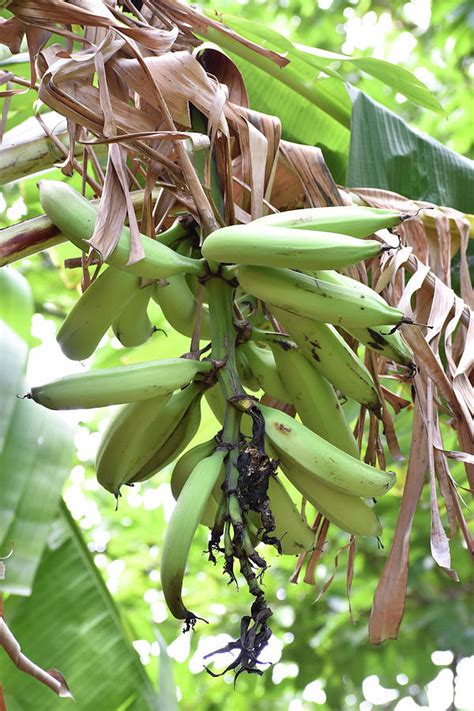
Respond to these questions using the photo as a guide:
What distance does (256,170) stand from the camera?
814 mm

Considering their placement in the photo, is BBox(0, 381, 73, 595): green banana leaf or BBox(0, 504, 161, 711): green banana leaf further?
BBox(0, 504, 161, 711): green banana leaf

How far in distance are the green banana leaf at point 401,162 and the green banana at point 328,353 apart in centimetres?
51

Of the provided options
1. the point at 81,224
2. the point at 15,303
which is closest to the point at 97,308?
the point at 81,224

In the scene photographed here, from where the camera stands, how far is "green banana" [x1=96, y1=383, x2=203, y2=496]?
0.76m

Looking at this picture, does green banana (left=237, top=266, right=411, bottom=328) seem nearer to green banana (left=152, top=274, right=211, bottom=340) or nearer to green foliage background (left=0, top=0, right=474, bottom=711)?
green banana (left=152, top=274, right=211, bottom=340)

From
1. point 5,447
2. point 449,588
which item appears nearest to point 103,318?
point 5,447

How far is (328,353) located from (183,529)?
0.22 meters

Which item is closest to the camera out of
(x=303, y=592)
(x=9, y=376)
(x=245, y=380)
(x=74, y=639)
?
(x=245, y=380)

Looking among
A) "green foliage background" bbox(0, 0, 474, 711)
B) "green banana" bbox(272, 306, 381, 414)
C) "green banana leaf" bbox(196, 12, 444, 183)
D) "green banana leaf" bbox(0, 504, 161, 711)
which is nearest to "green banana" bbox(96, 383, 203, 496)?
"green banana" bbox(272, 306, 381, 414)

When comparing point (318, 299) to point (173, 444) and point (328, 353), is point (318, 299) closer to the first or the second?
point (328, 353)

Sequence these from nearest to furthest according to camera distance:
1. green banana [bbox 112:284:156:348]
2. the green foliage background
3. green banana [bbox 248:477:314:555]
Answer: green banana [bbox 248:477:314:555] → green banana [bbox 112:284:156:348] → the green foliage background

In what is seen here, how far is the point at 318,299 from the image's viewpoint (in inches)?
27.0

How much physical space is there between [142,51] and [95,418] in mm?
2708

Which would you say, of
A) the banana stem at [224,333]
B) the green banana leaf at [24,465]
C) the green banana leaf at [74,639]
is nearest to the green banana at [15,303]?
the green banana leaf at [24,465]
